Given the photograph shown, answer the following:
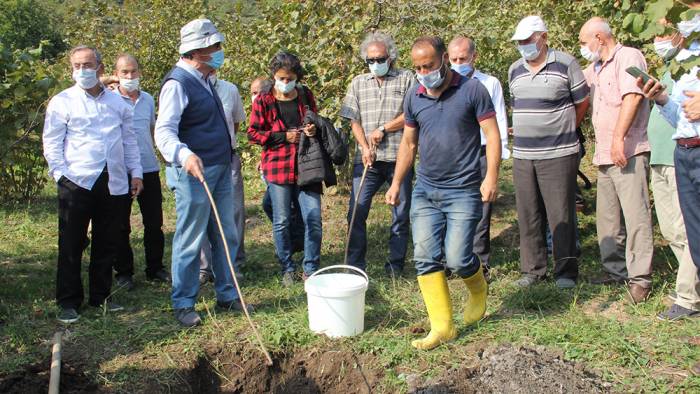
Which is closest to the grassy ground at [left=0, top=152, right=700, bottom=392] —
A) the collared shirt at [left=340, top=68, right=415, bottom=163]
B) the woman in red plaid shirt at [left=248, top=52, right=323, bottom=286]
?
the woman in red plaid shirt at [left=248, top=52, right=323, bottom=286]

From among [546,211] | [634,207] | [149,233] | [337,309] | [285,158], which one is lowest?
[337,309]

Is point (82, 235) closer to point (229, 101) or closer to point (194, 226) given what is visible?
point (194, 226)

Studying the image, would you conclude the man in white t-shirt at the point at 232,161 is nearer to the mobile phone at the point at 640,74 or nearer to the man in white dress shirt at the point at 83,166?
the man in white dress shirt at the point at 83,166

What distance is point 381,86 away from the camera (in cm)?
561

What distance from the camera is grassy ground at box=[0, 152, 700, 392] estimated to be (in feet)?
13.2

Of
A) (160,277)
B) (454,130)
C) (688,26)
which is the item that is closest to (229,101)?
(160,277)

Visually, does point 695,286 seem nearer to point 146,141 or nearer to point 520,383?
point 520,383

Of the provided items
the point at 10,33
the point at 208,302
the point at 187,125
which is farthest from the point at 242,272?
the point at 10,33

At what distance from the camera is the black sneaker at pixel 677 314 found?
444 centimetres

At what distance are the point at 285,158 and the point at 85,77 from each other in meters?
1.64

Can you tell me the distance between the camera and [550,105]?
5.12 m

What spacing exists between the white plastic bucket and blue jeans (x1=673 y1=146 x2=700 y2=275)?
2.02 m

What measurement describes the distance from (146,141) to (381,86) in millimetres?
2087

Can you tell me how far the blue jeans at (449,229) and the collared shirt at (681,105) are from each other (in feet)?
4.07
